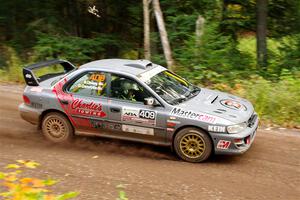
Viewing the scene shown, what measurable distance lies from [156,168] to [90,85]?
205cm

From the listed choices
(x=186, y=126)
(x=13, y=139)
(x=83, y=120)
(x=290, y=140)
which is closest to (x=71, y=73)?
(x=83, y=120)

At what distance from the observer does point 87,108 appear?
24.7 ft

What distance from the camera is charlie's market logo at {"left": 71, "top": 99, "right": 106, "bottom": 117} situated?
24.5 feet

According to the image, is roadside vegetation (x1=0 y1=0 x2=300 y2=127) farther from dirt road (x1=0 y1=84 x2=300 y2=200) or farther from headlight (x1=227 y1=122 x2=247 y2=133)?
headlight (x1=227 y1=122 x2=247 y2=133)

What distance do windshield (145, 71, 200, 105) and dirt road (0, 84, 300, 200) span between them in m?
1.04

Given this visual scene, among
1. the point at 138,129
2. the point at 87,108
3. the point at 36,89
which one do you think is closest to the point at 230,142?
the point at 138,129

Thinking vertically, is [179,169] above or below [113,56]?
below

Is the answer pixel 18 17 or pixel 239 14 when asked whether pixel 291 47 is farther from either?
pixel 18 17

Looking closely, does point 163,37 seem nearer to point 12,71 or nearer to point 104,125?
point 12,71

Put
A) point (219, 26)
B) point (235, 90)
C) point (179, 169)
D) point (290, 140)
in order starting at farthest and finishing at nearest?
point (219, 26) < point (235, 90) < point (290, 140) < point (179, 169)

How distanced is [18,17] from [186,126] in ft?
42.7

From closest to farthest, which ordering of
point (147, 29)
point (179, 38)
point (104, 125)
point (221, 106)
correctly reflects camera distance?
1. point (221, 106)
2. point (104, 125)
3. point (147, 29)
4. point (179, 38)

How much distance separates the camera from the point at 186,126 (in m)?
6.98

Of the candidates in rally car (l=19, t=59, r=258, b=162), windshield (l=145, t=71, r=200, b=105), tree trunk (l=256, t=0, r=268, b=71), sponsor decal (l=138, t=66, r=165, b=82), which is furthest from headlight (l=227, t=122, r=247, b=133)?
tree trunk (l=256, t=0, r=268, b=71)
